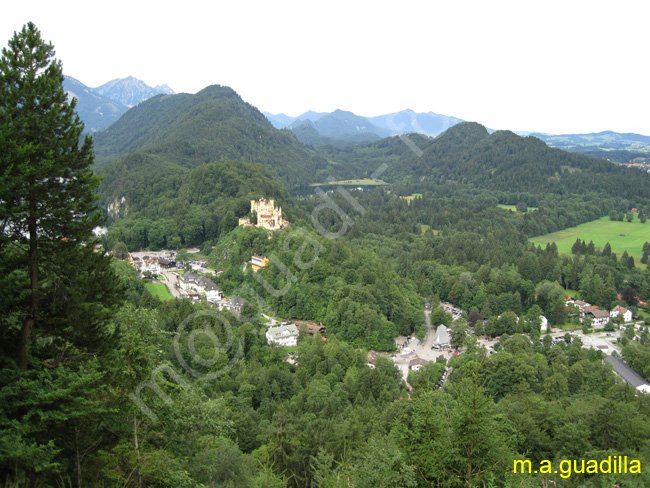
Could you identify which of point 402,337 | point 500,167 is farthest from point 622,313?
point 500,167

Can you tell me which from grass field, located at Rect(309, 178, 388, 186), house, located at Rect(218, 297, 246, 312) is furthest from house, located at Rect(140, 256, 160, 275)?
grass field, located at Rect(309, 178, 388, 186)

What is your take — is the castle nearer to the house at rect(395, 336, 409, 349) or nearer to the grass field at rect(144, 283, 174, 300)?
the grass field at rect(144, 283, 174, 300)

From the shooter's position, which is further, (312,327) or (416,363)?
(312,327)

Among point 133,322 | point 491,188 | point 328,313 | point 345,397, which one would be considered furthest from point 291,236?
point 491,188

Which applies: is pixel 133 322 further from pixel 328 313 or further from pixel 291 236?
pixel 291 236

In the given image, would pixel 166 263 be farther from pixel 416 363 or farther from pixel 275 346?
pixel 416 363

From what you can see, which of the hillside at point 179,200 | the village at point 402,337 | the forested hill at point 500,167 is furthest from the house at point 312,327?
the forested hill at point 500,167
